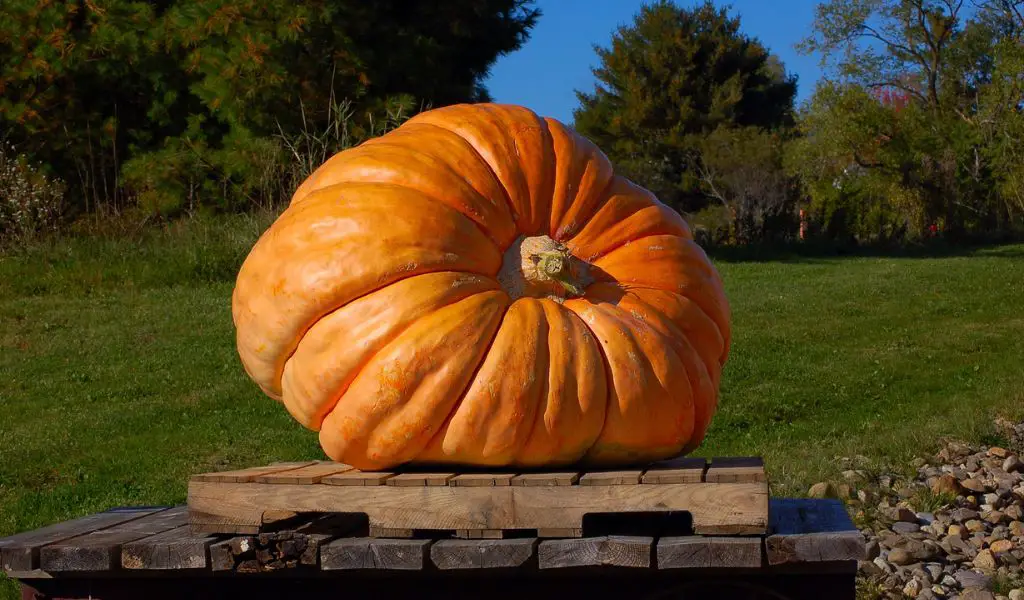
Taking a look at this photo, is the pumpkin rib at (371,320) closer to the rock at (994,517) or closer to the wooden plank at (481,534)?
the wooden plank at (481,534)

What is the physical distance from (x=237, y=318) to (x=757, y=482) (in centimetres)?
164

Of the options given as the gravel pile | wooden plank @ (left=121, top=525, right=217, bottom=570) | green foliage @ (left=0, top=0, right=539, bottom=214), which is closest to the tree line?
green foliage @ (left=0, top=0, right=539, bottom=214)

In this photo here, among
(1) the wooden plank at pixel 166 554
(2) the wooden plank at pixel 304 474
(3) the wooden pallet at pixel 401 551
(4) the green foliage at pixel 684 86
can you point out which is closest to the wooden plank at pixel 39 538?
(3) the wooden pallet at pixel 401 551

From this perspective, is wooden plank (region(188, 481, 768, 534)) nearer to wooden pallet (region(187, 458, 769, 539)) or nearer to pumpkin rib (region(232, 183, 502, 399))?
wooden pallet (region(187, 458, 769, 539))

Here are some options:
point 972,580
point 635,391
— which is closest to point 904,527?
point 972,580

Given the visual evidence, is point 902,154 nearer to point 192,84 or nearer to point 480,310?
point 192,84

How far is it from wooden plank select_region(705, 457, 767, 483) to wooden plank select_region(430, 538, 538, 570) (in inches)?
18.3

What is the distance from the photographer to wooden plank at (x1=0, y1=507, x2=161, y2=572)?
9.12 ft

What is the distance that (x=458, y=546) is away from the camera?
8.59 feet

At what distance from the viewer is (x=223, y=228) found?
11.5 m

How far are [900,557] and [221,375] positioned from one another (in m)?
4.73

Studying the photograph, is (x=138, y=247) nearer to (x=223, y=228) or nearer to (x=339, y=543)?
(x=223, y=228)

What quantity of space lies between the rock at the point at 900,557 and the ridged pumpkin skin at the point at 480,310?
1.75 meters

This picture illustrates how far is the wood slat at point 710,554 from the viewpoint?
100.0 inches
